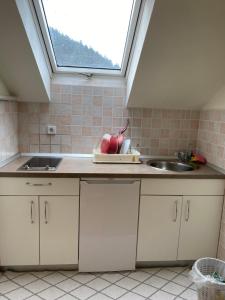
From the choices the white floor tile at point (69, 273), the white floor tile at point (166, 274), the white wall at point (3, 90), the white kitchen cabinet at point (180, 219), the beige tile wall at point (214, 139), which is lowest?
the white floor tile at point (69, 273)

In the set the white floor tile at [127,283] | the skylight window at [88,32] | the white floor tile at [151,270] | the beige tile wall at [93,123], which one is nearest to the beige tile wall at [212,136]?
the beige tile wall at [93,123]

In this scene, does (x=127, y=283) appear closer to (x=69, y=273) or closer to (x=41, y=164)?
(x=69, y=273)

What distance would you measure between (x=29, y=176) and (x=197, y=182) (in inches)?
52.4

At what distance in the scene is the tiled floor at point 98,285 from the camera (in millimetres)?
1801

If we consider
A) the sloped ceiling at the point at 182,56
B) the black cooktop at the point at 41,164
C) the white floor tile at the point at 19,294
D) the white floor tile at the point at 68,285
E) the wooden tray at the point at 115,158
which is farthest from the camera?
the wooden tray at the point at 115,158

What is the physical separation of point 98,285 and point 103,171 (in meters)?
0.88

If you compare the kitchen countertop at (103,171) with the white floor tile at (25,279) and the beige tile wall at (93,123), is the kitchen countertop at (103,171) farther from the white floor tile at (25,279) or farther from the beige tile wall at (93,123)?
the white floor tile at (25,279)

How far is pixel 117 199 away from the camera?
198 centimetres

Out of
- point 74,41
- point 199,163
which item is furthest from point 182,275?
point 74,41

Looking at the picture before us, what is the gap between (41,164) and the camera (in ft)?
7.22

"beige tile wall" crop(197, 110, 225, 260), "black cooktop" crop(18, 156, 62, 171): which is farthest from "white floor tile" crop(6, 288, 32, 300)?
"beige tile wall" crop(197, 110, 225, 260)

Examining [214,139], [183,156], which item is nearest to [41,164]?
[183,156]

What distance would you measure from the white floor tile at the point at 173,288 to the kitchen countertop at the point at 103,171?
848mm

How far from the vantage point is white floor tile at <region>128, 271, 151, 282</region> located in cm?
202
